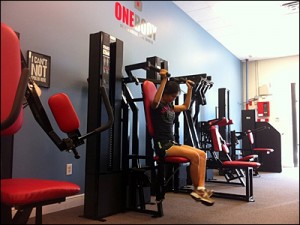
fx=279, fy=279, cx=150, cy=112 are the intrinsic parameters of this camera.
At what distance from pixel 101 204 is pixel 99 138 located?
1.64ft

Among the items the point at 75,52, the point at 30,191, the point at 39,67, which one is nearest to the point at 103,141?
the point at 39,67

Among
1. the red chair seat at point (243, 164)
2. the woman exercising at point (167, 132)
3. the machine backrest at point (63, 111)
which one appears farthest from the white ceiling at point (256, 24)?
the red chair seat at point (243, 164)

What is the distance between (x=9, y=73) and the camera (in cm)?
108

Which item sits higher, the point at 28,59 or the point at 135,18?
the point at 135,18

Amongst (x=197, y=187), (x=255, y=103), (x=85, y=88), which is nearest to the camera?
(x=255, y=103)

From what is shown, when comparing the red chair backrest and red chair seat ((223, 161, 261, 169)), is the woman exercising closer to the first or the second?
red chair seat ((223, 161, 261, 169))

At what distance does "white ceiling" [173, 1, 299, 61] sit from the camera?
3.45ft

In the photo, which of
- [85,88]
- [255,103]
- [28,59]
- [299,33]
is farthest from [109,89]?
[299,33]

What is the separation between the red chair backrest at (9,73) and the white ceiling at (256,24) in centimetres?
69

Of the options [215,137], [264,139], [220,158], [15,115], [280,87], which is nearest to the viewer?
[15,115]

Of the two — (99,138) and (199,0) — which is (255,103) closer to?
(199,0)

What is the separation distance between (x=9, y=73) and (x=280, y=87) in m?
1.21

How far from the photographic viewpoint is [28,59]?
2.06 m

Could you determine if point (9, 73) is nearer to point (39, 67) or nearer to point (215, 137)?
point (39, 67)
